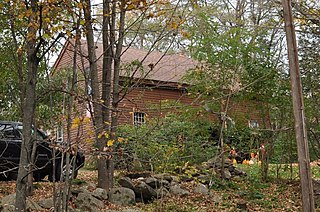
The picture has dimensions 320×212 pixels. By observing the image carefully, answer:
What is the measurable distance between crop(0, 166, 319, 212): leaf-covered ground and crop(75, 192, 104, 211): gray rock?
0.25 metres

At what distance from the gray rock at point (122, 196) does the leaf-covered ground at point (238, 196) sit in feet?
0.54

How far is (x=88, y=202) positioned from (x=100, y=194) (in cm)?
46

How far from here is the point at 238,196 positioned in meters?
8.86

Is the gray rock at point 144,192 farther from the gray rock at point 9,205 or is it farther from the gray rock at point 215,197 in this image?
the gray rock at point 9,205

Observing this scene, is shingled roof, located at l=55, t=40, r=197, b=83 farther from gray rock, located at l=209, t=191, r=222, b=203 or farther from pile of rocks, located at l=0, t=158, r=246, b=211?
gray rock, located at l=209, t=191, r=222, b=203

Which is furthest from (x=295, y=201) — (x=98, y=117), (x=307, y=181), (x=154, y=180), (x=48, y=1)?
(x=48, y=1)

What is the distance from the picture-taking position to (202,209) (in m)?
7.64

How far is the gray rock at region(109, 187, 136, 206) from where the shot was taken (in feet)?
24.8

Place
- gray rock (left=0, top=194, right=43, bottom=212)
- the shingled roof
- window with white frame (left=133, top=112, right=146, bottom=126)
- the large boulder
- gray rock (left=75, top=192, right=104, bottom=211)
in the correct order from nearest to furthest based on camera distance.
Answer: window with white frame (left=133, top=112, right=146, bottom=126), gray rock (left=0, top=194, right=43, bottom=212), gray rock (left=75, top=192, right=104, bottom=211), the large boulder, the shingled roof

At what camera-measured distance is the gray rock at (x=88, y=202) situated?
6851mm

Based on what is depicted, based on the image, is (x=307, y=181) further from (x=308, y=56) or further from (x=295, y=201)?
(x=308, y=56)

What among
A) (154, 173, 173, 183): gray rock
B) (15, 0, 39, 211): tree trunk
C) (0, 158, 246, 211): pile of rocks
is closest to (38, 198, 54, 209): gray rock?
(0, 158, 246, 211): pile of rocks

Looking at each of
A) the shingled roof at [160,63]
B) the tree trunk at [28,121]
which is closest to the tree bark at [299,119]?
the tree trunk at [28,121]

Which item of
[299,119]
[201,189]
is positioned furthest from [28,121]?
[201,189]
